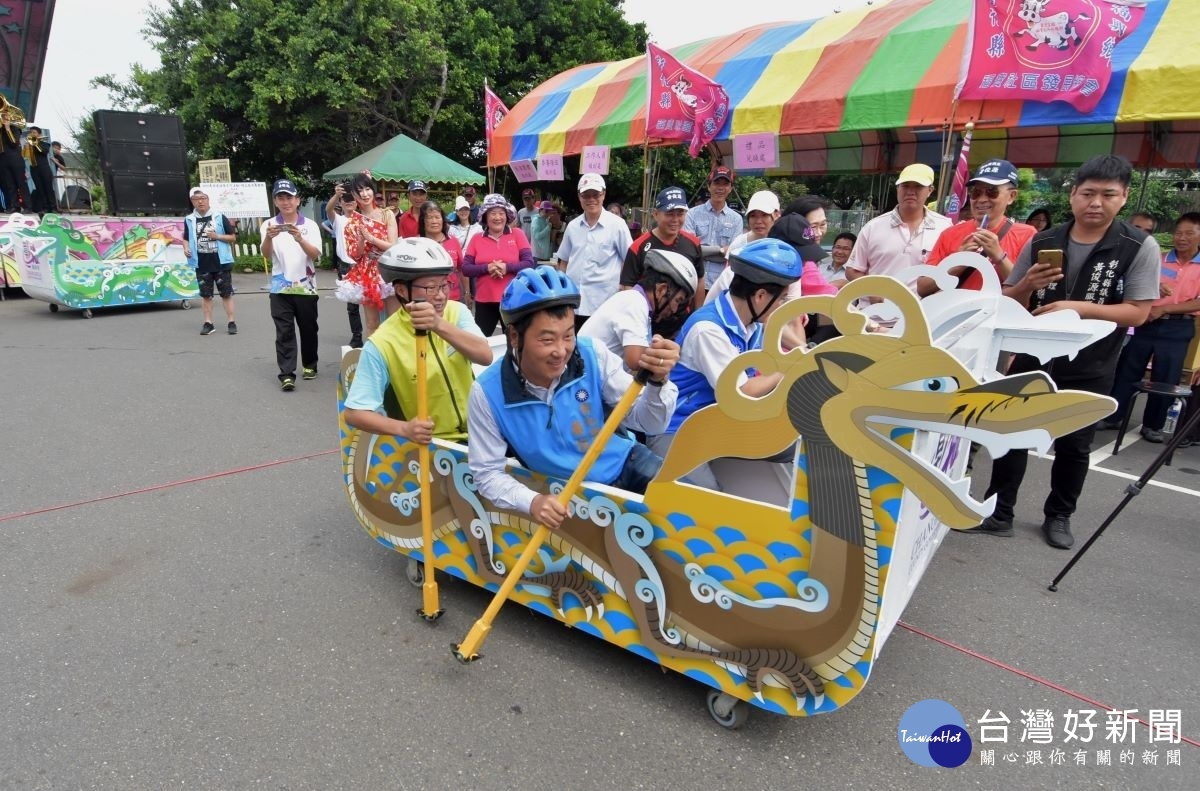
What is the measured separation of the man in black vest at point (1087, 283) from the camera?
2.98 m

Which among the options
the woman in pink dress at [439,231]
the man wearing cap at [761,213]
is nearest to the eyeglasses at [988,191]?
the man wearing cap at [761,213]

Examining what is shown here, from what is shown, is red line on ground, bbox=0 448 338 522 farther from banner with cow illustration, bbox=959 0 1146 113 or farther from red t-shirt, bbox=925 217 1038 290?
banner with cow illustration, bbox=959 0 1146 113

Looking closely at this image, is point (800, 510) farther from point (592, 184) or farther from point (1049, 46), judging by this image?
point (1049, 46)

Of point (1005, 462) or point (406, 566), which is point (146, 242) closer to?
point (406, 566)

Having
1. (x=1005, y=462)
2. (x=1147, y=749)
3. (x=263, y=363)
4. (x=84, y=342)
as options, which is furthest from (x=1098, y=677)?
(x=84, y=342)

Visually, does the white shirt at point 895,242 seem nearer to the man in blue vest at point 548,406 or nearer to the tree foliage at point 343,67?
the man in blue vest at point 548,406

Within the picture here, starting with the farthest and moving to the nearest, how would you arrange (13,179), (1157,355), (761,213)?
(13,179), (1157,355), (761,213)

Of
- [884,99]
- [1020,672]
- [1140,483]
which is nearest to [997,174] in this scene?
[1140,483]

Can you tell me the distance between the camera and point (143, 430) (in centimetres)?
478

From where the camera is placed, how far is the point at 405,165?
43.9 ft

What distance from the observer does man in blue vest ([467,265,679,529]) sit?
6.98 ft

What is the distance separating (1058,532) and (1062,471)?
1.07 feet

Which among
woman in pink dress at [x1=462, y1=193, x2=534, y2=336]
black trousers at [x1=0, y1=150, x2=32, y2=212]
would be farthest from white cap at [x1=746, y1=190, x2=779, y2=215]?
black trousers at [x1=0, y1=150, x2=32, y2=212]

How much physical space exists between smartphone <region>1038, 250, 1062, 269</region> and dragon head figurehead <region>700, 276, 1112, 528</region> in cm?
156
